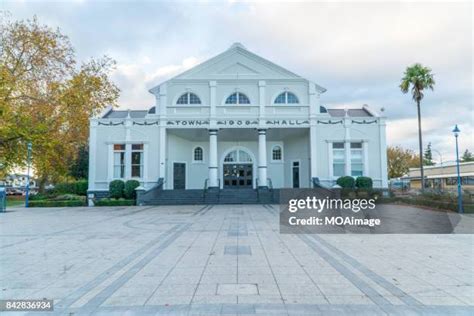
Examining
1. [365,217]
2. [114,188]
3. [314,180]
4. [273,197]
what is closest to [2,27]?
[114,188]

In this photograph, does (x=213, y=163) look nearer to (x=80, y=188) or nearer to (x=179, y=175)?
(x=179, y=175)

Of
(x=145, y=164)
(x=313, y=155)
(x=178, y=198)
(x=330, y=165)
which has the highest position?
(x=313, y=155)

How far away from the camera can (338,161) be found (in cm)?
2381

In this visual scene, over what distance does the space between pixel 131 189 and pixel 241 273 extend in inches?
700

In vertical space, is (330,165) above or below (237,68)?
below

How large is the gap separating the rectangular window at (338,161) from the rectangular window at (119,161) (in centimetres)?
1518

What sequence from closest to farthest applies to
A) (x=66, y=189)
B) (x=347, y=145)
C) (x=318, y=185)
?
(x=318, y=185) → (x=347, y=145) → (x=66, y=189)

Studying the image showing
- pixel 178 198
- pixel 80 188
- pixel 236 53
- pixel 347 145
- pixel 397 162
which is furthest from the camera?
pixel 397 162

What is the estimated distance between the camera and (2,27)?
2180 centimetres

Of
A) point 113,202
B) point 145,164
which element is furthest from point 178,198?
point 113,202

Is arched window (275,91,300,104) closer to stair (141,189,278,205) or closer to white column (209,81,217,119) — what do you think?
Result: white column (209,81,217,119)

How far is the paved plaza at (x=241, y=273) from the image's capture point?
4.41 metres

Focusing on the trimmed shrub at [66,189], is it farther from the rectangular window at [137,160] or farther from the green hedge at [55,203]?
the rectangular window at [137,160]

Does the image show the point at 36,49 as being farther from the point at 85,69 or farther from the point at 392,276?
the point at 392,276
